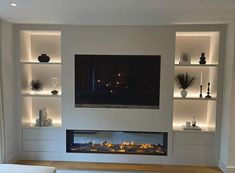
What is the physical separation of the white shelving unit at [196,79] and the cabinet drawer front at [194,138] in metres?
0.10

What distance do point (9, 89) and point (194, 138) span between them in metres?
3.13

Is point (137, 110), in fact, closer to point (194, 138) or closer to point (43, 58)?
point (194, 138)

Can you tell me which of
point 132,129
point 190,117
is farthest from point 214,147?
point 132,129

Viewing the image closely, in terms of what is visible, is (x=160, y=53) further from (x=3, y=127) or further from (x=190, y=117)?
(x=3, y=127)

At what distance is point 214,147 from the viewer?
4.23m

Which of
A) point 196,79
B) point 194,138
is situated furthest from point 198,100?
point 194,138

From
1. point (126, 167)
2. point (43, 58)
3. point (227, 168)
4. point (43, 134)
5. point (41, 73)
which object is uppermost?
point (43, 58)

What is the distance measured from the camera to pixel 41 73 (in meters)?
4.68

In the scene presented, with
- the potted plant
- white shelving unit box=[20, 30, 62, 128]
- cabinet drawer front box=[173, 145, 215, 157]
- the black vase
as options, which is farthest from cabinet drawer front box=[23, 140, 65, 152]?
the potted plant

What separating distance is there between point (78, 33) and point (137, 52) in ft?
3.35

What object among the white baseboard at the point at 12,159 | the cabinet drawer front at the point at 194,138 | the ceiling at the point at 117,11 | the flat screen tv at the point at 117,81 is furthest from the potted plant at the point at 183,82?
the white baseboard at the point at 12,159

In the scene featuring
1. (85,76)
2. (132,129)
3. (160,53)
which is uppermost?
(160,53)

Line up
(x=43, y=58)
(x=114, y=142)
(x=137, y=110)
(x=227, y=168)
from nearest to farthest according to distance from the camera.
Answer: (x=227, y=168) → (x=137, y=110) → (x=43, y=58) → (x=114, y=142)

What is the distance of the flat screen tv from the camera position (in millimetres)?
4297
